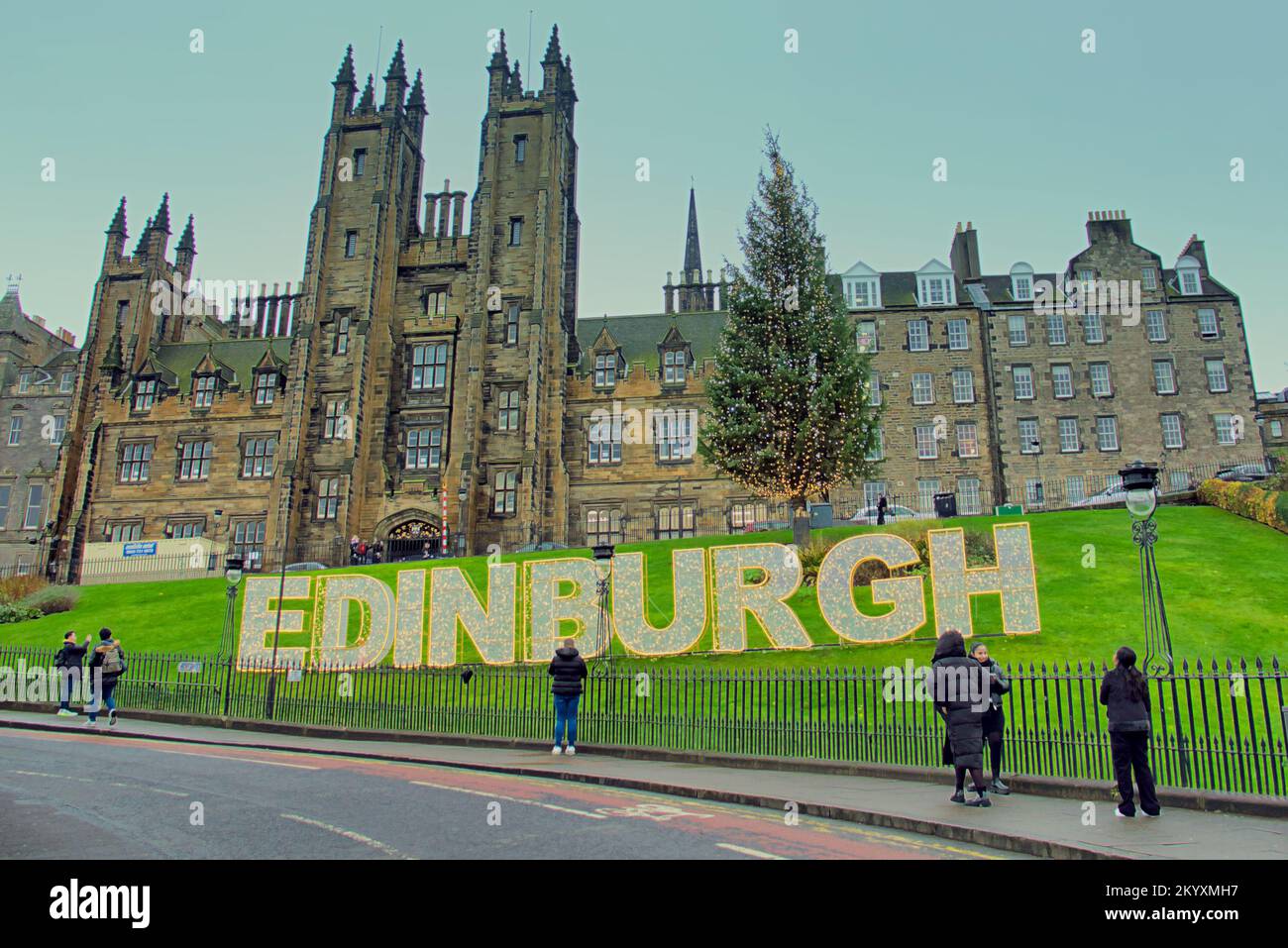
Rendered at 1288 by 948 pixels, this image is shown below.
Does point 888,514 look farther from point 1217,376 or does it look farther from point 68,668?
point 68,668

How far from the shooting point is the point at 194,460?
50.8 m

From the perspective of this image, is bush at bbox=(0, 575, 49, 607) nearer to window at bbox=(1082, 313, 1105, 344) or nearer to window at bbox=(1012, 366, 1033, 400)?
window at bbox=(1012, 366, 1033, 400)

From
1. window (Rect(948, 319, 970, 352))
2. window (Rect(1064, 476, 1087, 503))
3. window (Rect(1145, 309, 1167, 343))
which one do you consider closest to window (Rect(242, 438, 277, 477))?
window (Rect(948, 319, 970, 352))

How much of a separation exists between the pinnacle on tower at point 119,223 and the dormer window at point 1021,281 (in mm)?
57325

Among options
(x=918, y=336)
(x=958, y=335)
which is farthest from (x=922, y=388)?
(x=958, y=335)

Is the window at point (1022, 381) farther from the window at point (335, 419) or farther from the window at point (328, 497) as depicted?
the window at point (328, 497)

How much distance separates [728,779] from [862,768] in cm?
223

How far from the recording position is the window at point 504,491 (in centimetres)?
4522

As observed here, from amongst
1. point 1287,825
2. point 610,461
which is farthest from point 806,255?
point 1287,825

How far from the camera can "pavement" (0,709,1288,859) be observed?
310 inches

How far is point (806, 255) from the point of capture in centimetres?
3103

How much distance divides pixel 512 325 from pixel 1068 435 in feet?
101

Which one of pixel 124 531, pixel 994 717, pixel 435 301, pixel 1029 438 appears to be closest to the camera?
pixel 994 717
